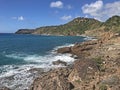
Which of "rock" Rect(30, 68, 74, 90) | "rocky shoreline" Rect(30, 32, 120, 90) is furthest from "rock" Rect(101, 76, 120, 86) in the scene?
"rock" Rect(30, 68, 74, 90)

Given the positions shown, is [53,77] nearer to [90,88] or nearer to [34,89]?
[34,89]

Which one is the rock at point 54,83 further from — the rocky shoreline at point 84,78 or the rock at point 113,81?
the rock at point 113,81

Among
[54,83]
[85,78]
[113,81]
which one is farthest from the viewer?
[85,78]

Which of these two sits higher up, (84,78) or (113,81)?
(113,81)

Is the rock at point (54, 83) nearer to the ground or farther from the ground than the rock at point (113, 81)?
nearer to the ground

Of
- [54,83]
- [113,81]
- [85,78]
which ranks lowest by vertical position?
[54,83]

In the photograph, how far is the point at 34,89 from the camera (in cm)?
2667

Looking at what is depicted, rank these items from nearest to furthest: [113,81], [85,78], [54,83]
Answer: [113,81], [54,83], [85,78]

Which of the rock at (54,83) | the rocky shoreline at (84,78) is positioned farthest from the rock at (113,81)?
the rock at (54,83)

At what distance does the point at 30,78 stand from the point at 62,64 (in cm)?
1170

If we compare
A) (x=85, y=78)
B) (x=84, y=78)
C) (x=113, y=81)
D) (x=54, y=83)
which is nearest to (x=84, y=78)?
(x=84, y=78)

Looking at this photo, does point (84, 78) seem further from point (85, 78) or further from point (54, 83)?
point (54, 83)

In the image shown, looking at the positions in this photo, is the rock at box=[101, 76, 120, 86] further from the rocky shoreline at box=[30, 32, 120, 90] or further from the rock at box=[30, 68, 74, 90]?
the rock at box=[30, 68, 74, 90]

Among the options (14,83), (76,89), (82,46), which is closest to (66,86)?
(76,89)
